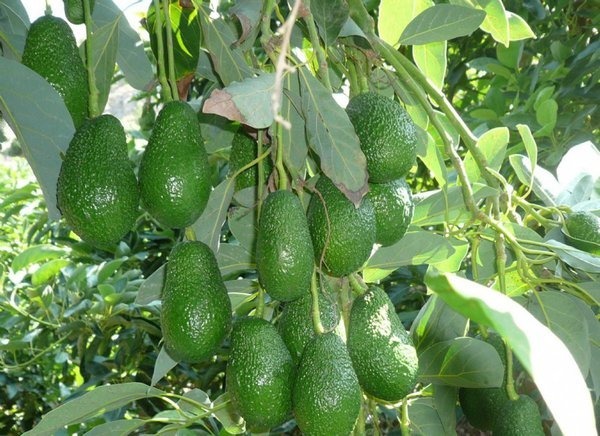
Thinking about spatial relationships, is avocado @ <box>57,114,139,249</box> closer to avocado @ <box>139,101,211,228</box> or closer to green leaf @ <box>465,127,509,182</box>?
avocado @ <box>139,101,211,228</box>

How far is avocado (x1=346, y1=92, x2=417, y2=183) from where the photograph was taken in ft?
2.92

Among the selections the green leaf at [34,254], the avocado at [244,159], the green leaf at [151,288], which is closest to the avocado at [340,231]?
the avocado at [244,159]

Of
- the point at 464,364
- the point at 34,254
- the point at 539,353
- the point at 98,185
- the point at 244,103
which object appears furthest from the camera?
the point at 34,254

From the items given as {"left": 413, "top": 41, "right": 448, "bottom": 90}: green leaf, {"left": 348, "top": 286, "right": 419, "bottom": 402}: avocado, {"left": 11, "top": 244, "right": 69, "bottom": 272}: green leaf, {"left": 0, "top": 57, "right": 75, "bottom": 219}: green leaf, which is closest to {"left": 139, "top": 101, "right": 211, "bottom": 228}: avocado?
{"left": 0, "top": 57, "right": 75, "bottom": 219}: green leaf

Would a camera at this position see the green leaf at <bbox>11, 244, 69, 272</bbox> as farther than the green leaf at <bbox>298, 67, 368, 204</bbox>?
Yes

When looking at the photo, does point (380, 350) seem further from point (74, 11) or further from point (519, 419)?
point (74, 11)

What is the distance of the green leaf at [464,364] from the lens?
0.96m

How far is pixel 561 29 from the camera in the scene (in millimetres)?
2318

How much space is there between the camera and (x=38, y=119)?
3.03ft

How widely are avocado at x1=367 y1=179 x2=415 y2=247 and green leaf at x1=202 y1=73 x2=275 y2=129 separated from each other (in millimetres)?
204

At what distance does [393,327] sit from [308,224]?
149mm

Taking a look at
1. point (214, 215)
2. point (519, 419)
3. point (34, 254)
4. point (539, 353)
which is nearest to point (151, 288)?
point (214, 215)

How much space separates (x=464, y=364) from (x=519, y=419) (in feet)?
0.30

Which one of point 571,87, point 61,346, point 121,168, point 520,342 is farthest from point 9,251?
point 520,342
